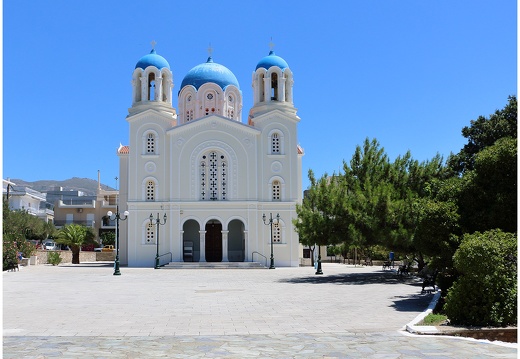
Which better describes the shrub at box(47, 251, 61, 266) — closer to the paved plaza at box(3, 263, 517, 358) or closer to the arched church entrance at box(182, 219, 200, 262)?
the arched church entrance at box(182, 219, 200, 262)

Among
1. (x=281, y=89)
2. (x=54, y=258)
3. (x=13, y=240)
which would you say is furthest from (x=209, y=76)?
(x=13, y=240)

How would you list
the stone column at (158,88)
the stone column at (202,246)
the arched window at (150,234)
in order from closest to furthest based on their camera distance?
the stone column at (202,246) → the arched window at (150,234) → the stone column at (158,88)

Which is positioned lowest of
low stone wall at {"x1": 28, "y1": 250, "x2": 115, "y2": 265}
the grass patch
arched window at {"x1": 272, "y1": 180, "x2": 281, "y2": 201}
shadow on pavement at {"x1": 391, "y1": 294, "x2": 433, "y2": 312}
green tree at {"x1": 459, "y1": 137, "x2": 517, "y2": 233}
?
shadow on pavement at {"x1": 391, "y1": 294, "x2": 433, "y2": 312}

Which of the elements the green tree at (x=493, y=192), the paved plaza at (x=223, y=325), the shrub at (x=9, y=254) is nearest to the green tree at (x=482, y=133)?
Answer: the paved plaza at (x=223, y=325)

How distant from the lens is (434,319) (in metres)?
11.9

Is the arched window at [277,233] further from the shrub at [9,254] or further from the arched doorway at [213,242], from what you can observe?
the shrub at [9,254]

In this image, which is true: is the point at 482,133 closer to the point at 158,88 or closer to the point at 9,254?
the point at 158,88

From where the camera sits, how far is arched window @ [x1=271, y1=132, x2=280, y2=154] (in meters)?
42.0

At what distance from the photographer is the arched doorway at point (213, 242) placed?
42.4 metres

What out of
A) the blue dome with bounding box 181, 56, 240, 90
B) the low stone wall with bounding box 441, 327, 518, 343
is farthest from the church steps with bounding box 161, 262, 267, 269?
the low stone wall with bounding box 441, 327, 518, 343

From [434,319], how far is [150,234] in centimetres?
3112

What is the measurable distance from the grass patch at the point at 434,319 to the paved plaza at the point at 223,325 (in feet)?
1.39

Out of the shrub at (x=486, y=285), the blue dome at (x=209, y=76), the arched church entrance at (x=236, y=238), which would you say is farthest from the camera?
the blue dome at (x=209, y=76)

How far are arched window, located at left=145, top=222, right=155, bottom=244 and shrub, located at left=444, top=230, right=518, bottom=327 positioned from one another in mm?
31398
